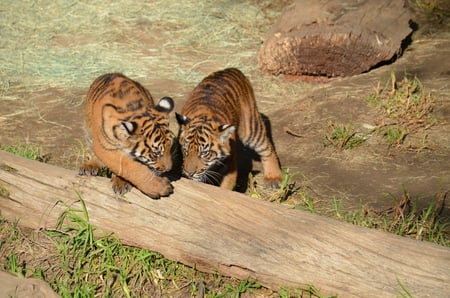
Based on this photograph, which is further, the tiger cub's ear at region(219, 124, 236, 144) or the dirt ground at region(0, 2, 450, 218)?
the dirt ground at region(0, 2, 450, 218)

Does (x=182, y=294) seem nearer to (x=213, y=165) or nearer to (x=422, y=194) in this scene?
(x=213, y=165)

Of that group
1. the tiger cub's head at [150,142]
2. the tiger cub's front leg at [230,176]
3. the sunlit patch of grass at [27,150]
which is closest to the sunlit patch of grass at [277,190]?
the tiger cub's front leg at [230,176]

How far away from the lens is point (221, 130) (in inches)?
212

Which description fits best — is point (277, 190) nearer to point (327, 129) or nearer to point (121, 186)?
point (327, 129)

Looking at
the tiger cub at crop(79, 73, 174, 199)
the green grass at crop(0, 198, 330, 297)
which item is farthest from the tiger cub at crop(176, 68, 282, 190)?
the green grass at crop(0, 198, 330, 297)

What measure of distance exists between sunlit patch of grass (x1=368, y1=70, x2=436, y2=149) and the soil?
0.07 metres

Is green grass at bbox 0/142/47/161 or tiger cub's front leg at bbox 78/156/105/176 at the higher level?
tiger cub's front leg at bbox 78/156/105/176

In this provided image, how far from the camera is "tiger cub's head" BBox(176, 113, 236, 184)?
17.6 ft

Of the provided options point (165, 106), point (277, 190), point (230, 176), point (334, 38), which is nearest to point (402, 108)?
point (334, 38)

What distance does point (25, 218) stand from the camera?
517cm

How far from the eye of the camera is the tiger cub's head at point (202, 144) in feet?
17.6

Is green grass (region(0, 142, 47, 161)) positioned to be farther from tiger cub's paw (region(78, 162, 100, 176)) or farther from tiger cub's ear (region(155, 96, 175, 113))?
tiger cub's ear (region(155, 96, 175, 113))

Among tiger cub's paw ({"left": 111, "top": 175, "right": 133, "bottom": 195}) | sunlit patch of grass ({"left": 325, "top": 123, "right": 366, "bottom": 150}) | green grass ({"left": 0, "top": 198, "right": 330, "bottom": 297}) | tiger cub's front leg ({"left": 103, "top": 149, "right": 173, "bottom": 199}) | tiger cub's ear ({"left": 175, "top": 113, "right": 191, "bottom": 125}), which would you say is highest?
tiger cub's ear ({"left": 175, "top": 113, "right": 191, "bottom": 125})

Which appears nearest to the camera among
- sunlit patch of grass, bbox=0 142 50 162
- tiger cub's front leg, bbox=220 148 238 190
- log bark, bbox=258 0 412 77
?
tiger cub's front leg, bbox=220 148 238 190
